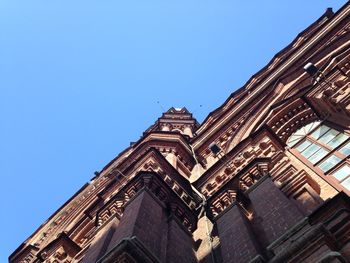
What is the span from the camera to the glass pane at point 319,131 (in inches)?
448

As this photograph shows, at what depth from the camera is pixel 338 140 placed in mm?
10336

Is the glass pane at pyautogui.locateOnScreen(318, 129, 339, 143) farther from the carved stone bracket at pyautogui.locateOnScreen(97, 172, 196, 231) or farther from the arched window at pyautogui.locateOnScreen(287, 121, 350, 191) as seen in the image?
the carved stone bracket at pyautogui.locateOnScreen(97, 172, 196, 231)

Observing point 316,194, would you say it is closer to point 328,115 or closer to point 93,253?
point 328,115

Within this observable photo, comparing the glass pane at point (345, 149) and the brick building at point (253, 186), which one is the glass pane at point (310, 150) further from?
the glass pane at point (345, 149)

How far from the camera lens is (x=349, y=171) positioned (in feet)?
29.9

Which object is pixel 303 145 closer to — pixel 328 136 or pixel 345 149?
pixel 328 136

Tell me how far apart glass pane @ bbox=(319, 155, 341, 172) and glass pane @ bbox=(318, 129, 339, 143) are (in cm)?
86

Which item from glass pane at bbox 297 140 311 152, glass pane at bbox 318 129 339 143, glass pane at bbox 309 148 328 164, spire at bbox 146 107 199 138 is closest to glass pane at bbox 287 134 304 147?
glass pane at bbox 297 140 311 152

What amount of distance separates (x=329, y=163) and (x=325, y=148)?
760mm

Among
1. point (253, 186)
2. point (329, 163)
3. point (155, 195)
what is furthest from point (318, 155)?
point (155, 195)

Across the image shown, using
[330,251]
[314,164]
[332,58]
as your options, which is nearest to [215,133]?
[332,58]

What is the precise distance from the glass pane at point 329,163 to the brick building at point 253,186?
0.10 feet

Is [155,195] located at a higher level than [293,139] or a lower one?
higher

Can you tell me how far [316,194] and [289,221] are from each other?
189 centimetres
